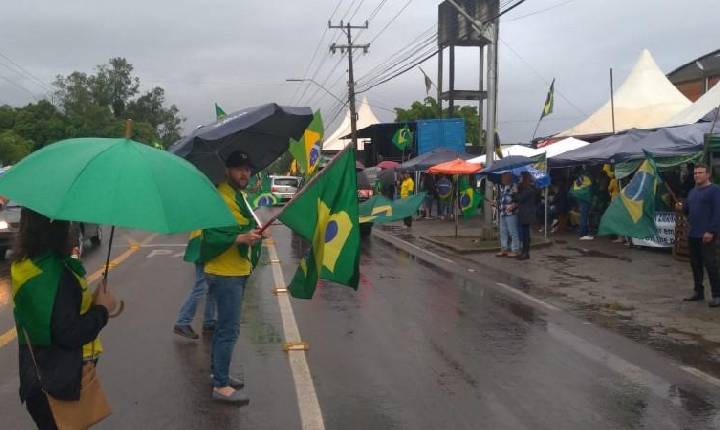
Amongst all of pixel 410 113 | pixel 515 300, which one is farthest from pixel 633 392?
pixel 410 113

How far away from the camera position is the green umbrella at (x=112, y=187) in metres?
2.80

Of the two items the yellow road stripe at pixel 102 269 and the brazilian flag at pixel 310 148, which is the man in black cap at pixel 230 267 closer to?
the brazilian flag at pixel 310 148

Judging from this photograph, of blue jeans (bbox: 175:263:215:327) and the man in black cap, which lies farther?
blue jeans (bbox: 175:263:215:327)

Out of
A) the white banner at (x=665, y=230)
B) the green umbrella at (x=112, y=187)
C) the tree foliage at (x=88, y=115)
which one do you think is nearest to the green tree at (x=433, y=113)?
the tree foliage at (x=88, y=115)

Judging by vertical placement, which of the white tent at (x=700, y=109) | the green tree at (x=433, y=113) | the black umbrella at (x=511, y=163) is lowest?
the black umbrella at (x=511, y=163)

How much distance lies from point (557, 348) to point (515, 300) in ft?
9.34

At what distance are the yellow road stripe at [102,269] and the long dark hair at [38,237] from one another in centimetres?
460

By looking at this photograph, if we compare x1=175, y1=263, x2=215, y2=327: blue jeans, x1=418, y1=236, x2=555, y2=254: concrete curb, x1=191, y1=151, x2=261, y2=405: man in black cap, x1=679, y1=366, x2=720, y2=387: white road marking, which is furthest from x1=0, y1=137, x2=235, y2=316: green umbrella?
x1=418, y1=236, x2=555, y2=254: concrete curb

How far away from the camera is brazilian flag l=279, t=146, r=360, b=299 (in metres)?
4.73

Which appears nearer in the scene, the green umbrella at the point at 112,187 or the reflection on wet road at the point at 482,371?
the green umbrella at the point at 112,187

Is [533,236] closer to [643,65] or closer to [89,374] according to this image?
[643,65]

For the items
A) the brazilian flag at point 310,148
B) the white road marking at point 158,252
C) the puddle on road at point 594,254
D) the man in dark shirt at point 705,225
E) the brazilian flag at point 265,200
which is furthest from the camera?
the white road marking at point 158,252

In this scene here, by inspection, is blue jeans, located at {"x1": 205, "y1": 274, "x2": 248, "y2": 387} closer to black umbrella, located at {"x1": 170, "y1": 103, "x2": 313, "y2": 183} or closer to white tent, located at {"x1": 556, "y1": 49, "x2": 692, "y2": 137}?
black umbrella, located at {"x1": 170, "y1": 103, "x2": 313, "y2": 183}

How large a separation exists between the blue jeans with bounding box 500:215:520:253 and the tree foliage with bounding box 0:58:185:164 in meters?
14.3
